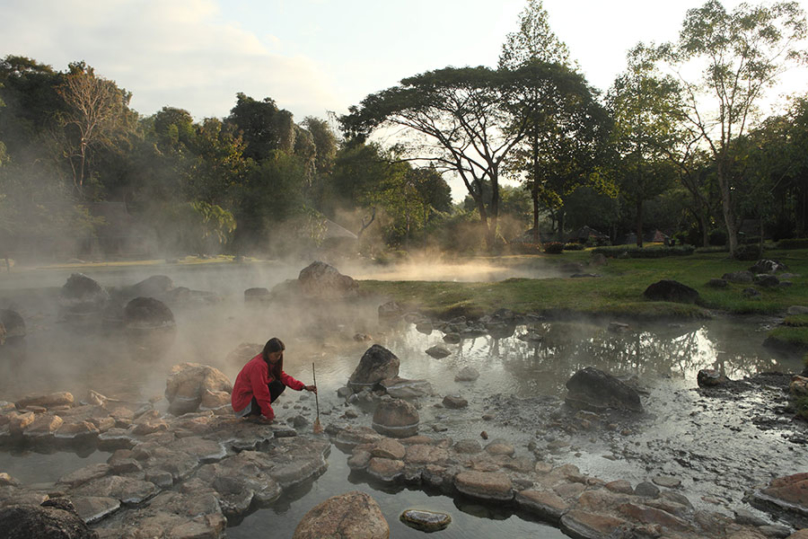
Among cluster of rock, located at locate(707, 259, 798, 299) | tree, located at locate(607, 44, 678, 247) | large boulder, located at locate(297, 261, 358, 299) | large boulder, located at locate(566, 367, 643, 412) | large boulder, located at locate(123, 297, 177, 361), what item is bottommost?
large boulder, located at locate(123, 297, 177, 361)

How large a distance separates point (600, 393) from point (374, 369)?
12.0ft

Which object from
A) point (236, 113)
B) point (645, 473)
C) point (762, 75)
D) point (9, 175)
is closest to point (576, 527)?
point (645, 473)

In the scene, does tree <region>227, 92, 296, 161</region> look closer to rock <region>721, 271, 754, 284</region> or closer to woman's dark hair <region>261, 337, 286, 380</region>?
rock <region>721, 271, 754, 284</region>

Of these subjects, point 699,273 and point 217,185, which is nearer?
point 699,273

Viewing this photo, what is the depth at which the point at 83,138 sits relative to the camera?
46.8m

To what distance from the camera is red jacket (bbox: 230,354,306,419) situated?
715 centimetres

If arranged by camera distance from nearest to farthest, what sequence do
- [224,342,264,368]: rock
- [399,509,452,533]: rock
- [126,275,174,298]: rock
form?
[399,509,452,533]: rock < [224,342,264,368]: rock < [126,275,174,298]: rock

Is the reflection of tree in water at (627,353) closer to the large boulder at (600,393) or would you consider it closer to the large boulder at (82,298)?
the large boulder at (600,393)

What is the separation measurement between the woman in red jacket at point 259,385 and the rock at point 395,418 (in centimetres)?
100

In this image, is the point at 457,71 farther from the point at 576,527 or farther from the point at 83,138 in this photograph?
the point at 83,138

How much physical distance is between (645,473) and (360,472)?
3.10m

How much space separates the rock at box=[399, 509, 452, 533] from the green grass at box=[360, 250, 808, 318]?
10616 millimetres

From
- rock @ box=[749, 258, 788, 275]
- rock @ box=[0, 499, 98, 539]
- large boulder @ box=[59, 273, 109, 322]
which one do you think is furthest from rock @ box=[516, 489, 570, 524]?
rock @ box=[749, 258, 788, 275]

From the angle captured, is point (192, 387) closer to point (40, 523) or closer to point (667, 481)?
point (40, 523)
